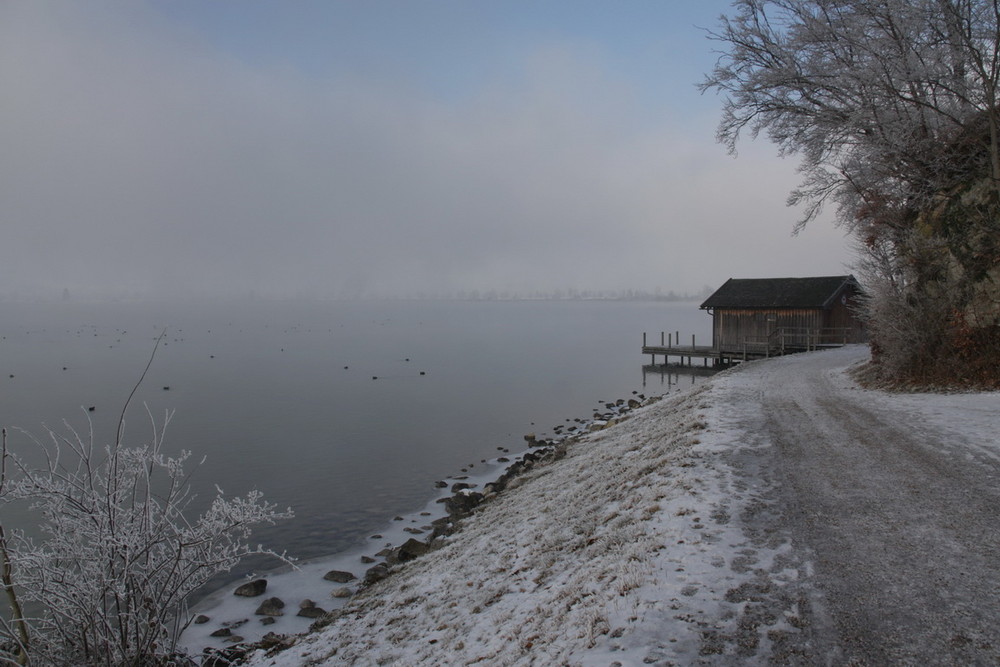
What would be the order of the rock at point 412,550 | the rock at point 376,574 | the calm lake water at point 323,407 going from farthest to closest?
the calm lake water at point 323,407 → the rock at point 412,550 → the rock at point 376,574

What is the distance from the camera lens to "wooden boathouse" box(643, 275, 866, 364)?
134 ft

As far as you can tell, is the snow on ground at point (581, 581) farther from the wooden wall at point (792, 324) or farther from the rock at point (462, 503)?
the wooden wall at point (792, 324)

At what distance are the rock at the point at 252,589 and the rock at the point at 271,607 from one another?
2.49 ft

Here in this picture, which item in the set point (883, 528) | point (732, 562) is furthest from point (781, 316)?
point (732, 562)

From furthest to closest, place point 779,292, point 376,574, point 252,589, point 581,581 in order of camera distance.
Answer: point 779,292
point 252,589
point 376,574
point 581,581

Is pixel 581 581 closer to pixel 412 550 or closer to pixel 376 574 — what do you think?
pixel 376 574

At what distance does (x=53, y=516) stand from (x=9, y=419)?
3035 centimetres

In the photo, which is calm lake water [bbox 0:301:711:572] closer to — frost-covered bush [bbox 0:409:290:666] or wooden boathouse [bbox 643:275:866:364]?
wooden boathouse [bbox 643:275:866:364]

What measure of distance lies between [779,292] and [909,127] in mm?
25935

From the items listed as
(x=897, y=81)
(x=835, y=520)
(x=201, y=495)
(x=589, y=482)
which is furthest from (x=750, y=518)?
(x=897, y=81)

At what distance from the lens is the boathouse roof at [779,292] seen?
4141cm

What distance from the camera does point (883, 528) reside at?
25.3ft

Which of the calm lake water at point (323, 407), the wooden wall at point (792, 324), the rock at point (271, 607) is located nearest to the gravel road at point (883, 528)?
the rock at point (271, 607)

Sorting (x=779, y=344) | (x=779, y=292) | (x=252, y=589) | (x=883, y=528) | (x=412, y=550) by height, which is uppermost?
(x=779, y=292)
